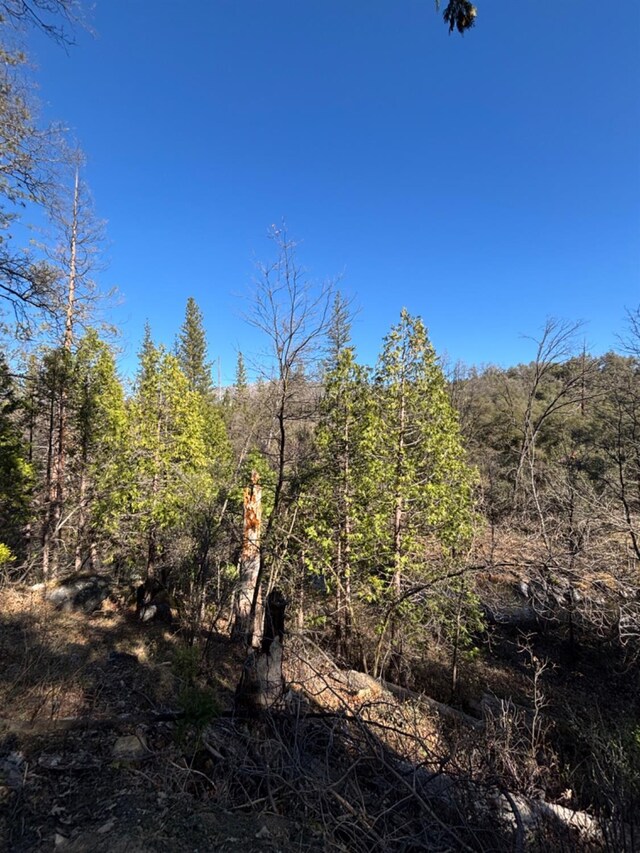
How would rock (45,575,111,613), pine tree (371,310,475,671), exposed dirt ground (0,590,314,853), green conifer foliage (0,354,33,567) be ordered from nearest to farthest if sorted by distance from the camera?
exposed dirt ground (0,590,314,853) → pine tree (371,310,475,671) → rock (45,575,111,613) → green conifer foliage (0,354,33,567)

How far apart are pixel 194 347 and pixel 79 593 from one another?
1335 inches

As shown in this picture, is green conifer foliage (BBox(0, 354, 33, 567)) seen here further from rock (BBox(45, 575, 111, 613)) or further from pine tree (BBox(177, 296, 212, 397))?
pine tree (BBox(177, 296, 212, 397))

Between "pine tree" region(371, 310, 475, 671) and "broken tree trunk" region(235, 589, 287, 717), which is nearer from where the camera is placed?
"broken tree trunk" region(235, 589, 287, 717)

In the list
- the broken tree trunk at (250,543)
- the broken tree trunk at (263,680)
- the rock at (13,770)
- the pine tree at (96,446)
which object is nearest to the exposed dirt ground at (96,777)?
the rock at (13,770)

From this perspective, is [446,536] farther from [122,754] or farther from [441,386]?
[122,754]

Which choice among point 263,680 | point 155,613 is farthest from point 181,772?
point 155,613

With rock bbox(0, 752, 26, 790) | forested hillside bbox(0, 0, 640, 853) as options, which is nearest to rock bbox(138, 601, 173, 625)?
forested hillside bbox(0, 0, 640, 853)

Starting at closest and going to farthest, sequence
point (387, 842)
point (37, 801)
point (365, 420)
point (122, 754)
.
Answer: point (387, 842), point (37, 801), point (122, 754), point (365, 420)

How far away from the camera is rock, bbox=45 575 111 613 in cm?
1009

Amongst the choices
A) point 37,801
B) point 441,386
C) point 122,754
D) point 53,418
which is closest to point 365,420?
point 441,386

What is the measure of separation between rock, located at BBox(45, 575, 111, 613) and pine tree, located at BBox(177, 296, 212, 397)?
1198 inches

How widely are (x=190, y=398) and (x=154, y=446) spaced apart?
5.38 ft

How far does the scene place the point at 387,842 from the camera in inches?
101

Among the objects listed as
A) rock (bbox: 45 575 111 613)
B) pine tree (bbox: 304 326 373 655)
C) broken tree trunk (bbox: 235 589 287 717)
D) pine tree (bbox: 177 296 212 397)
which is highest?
pine tree (bbox: 177 296 212 397)
